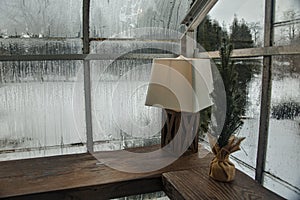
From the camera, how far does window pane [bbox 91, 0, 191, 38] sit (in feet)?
7.81

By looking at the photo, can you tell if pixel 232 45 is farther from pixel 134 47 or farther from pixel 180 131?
pixel 134 47

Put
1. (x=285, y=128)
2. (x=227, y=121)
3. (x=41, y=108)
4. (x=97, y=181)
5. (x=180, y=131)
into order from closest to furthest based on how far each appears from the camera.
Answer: (x=227, y=121)
(x=97, y=181)
(x=285, y=128)
(x=180, y=131)
(x=41, y=108)

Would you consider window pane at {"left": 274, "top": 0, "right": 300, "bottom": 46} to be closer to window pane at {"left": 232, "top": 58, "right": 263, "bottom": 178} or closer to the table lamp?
window pane at {"left": 232, "top": 58, "right": 263, "bottom": 178}

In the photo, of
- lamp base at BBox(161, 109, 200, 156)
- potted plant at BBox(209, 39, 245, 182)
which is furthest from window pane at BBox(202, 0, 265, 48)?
lamp base at BBox(161, 109, 200, 156)

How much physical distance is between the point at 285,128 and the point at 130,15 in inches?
61.2

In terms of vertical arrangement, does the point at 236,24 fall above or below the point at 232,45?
above

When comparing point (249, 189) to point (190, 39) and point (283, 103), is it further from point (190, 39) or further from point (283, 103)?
point (190, 39)

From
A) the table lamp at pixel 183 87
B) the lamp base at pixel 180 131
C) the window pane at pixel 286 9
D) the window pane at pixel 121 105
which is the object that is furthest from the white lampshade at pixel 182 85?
the window pane at pixel 121 105

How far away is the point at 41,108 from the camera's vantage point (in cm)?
235

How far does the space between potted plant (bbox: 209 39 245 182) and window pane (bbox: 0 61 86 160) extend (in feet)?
4.42

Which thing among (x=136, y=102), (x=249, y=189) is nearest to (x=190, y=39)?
(x=136, y=102)

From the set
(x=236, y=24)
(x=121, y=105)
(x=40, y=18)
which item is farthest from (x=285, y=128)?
(x=40, y=18)

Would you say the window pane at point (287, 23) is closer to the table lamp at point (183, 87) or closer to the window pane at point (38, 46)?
the table lamp at point (183, 87)

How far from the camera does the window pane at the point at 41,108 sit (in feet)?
7.36
